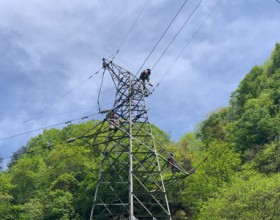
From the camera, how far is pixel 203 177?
105ft

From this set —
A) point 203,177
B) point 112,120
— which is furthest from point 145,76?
point 203,177

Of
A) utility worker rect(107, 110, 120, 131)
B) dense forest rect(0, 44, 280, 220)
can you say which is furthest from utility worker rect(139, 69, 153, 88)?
dense forest rect(0, 44, 280, 220)

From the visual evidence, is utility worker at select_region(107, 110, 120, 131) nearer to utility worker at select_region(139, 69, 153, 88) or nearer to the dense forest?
utility worker at select_region(139, 69, 153, 88)

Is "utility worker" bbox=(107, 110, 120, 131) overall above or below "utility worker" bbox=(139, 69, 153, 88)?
below

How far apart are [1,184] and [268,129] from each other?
3058 cm

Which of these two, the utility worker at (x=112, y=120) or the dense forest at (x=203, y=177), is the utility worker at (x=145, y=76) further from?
the dense forest at (x=203, y=177)

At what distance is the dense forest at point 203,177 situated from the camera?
23312 mm

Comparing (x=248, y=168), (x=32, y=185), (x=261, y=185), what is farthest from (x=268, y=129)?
(x=32, y=185)

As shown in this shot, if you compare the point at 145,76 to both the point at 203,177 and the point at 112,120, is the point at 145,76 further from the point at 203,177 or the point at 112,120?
the point at 203,177

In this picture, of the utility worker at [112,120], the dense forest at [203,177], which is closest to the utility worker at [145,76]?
the utility worker at [112,120]

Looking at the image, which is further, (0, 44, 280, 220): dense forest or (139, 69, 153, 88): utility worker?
(0, 44, 280, 220): dense forest

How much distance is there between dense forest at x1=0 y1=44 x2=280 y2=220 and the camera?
23312 millimetres

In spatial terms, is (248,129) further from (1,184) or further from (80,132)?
(1,184)

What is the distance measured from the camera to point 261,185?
23.0 meters
